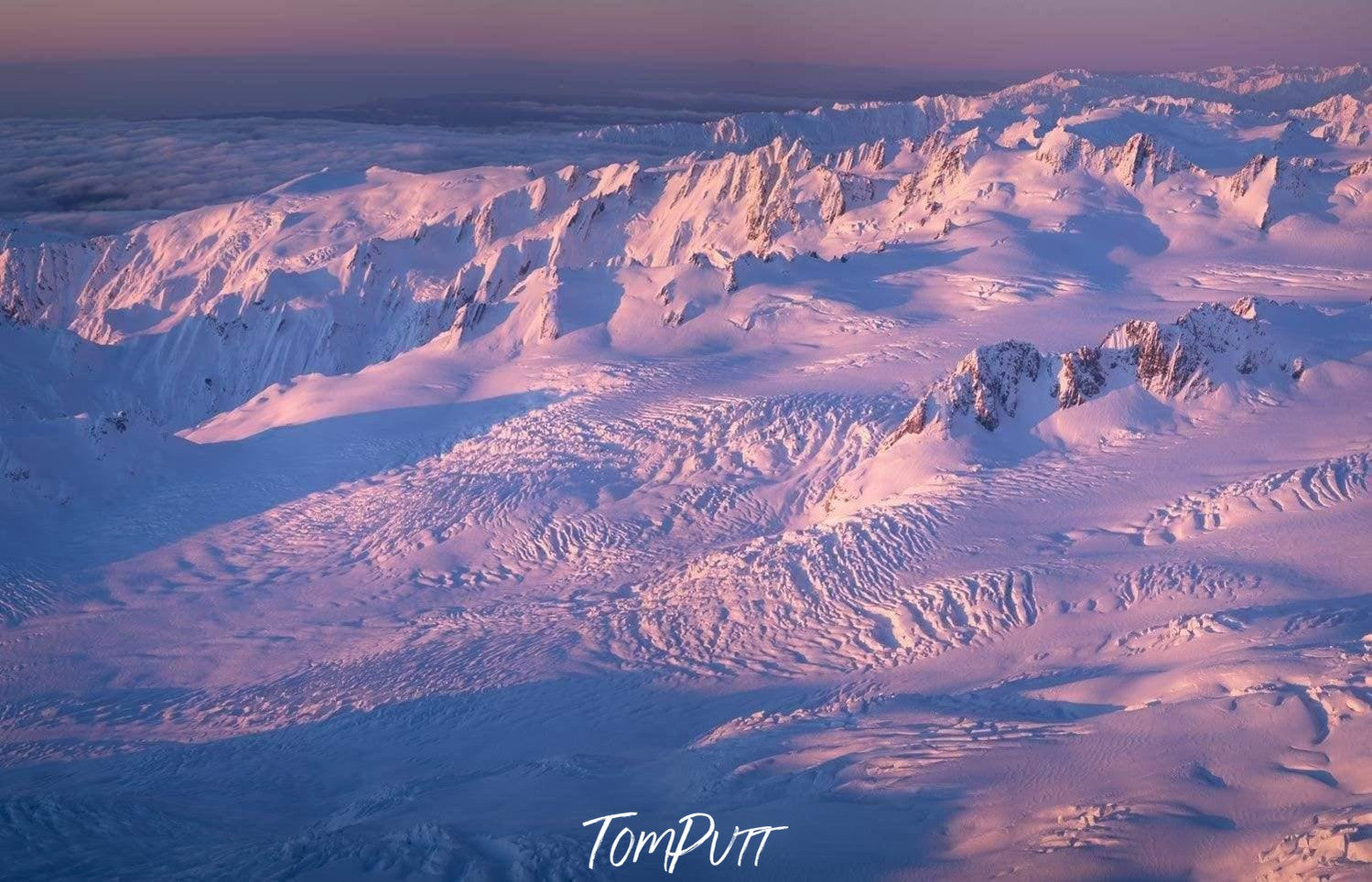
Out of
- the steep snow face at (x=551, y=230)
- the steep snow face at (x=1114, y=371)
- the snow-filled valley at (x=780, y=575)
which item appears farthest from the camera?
the steep snow face at (x=551, y=230)

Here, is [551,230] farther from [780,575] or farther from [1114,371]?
[780,575]

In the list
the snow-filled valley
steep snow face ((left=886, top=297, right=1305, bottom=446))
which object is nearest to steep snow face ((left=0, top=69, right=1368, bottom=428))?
the snow-filled valley

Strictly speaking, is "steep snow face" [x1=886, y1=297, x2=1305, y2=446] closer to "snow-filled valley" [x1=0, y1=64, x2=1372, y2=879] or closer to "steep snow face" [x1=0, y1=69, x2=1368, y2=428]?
"snow-filled valley" [x1=0, y1=64, x2=1372, y2=879]

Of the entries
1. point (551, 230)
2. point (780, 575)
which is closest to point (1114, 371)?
point (780, 575)

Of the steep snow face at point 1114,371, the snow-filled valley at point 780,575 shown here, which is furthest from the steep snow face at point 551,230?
the steep snow face at point 1114,371

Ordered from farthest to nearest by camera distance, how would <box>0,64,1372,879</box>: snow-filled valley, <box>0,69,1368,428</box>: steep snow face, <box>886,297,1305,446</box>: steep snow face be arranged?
<box>0,69,1368,428</box>: steep snow face
<box>886,297,1305,446</box>: steep snow face
<box>0,64,1372,879</box>: snow-filled valley

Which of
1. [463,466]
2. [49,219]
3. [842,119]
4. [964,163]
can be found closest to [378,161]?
[49,219]

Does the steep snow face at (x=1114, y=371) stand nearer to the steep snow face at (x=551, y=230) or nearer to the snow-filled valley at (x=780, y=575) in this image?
the snow-filled valley at (x=780, y=575)

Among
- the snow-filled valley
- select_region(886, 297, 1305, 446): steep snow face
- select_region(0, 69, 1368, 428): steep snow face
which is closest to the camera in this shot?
the snow-filled valley
